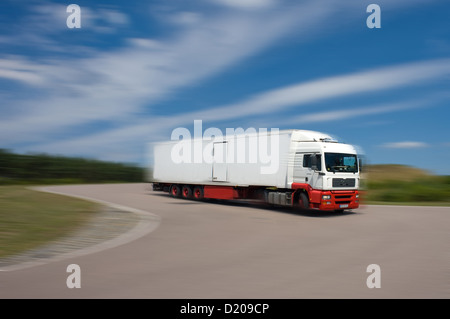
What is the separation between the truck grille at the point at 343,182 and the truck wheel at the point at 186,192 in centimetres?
985

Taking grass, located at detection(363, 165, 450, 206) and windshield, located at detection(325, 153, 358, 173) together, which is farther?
grass, located at detection(363, 165, 450, 206)

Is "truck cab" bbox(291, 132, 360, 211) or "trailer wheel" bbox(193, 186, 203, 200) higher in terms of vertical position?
"truck cab" bbox(291, 132, 360, 211)

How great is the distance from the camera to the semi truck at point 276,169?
51.9 ft

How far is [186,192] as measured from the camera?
2378 cm

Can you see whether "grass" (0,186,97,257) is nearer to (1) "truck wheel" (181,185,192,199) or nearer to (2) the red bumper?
(1) "truck wheel" (181,185,192,199)

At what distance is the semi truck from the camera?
15828 mm

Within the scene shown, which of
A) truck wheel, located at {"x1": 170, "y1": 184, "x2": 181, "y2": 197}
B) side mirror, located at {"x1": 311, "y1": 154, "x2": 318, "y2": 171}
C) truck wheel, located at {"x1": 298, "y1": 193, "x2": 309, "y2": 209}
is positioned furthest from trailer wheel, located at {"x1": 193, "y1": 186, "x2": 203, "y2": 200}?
side mirror, located at {"x1": 311, "y1": 154, "x2": 318, "y2": 171}

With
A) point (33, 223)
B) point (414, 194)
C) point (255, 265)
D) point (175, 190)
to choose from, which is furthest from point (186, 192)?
point (255, 265)

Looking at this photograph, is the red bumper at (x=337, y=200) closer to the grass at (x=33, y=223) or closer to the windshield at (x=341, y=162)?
the windshield at (x=341, y=162)

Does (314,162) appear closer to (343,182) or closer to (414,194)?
(343,182)

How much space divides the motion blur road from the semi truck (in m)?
3.75

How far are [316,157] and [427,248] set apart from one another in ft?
23.1

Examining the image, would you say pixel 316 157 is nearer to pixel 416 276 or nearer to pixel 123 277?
pixel 416 276

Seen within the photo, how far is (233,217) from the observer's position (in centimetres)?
1495
